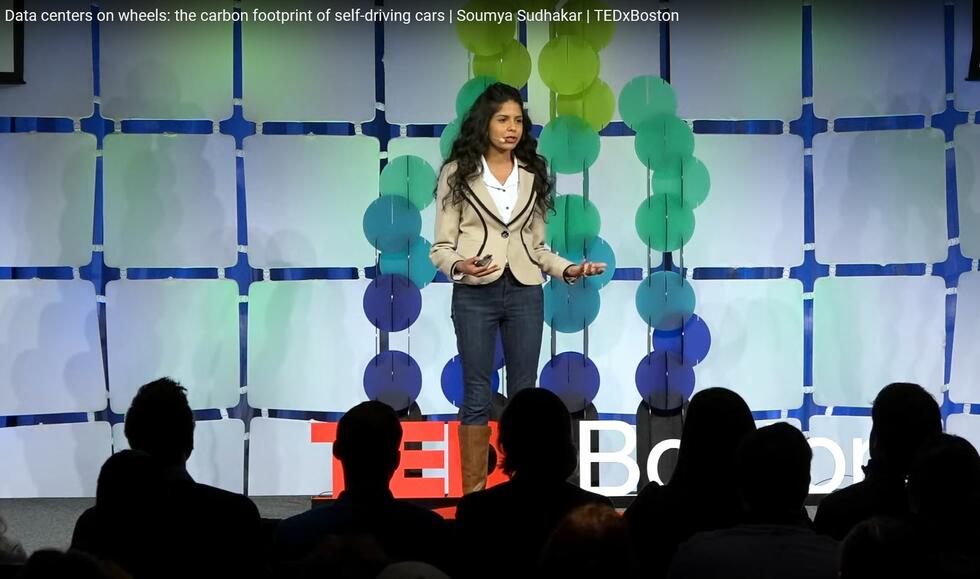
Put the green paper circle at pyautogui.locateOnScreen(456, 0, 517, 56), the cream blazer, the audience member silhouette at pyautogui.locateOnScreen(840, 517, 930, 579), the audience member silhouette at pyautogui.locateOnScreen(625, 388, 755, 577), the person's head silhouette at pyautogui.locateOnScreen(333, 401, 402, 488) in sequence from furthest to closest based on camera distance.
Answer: the green paper circle at pyautogui.locateOnScreen(456, 0, 517, 56), the cream blazer, the audience member silhouette at pyautogui.locateOnScreen(625, 388, 755, 577), the person's head silhouette at pyautogui.locateOnScreen(333, 401, 402, 488), the audience member silhouette at pyautogui.locateOnScreen(840, 517, 930, 579)

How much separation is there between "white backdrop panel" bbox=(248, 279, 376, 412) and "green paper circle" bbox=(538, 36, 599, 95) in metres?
1.43

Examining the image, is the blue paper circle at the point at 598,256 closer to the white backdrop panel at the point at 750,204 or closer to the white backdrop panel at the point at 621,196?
the white backdrop panel at the point at 621,196

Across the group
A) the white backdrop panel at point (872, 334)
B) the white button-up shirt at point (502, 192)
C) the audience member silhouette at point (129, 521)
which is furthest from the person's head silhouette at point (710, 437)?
the white backdrop panel at point (872, 334)

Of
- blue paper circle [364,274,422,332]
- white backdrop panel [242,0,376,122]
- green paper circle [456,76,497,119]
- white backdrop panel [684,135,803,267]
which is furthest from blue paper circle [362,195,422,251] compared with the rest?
white backdrop panel [684,135,803,267]

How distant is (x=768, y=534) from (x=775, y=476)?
0.15 metres

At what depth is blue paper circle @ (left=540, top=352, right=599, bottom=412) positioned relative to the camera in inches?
218

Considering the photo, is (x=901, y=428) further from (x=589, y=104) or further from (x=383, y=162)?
(x=383, y=162)

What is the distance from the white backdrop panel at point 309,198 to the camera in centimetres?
617

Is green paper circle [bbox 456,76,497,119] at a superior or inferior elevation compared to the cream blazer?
superior

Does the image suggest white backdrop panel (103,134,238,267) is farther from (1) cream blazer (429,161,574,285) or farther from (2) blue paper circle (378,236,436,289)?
(1) cream blazer (429,161,574,285)

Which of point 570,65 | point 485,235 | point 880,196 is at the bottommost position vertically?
point 485,235

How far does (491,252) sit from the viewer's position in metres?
4.69

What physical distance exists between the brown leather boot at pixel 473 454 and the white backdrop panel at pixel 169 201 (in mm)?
1894

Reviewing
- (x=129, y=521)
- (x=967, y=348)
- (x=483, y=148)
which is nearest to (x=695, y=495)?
(x=129, y=521)
